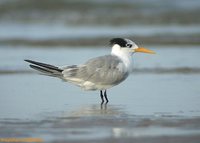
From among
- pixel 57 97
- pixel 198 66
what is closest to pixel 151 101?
pixel 57 97

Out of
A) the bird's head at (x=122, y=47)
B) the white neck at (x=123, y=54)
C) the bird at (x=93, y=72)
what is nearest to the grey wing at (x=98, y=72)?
the bird at (x=93, y=72)

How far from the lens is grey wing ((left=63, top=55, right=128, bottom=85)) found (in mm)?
8172

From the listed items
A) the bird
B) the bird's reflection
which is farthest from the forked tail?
the bird's reflection

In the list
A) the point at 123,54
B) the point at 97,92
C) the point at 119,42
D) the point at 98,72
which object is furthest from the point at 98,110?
the point at 97,92

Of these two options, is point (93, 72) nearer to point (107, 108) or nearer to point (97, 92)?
point (107, 108)

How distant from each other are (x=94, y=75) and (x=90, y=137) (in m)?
2.38

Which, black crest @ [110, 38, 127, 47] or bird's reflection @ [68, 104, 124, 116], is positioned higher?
black crest @ [110, 38, 127, 47]

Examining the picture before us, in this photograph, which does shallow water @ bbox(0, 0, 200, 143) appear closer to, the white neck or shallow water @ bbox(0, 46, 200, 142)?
shallow water @ bbox(0, 46, 200, 142)

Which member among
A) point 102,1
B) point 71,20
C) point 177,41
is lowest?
point 177,41

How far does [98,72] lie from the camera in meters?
8.22

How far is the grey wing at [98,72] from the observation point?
26.8 ft

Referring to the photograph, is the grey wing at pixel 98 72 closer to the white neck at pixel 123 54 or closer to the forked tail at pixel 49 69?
the forked tail at pixel 49 69

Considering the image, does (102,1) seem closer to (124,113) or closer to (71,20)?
(71,20)

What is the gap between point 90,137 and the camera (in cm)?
590
